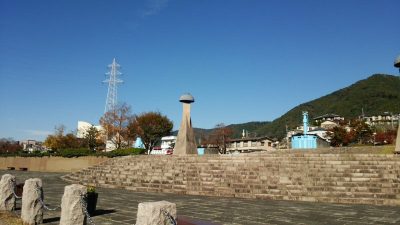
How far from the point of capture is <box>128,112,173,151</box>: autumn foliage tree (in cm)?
4744

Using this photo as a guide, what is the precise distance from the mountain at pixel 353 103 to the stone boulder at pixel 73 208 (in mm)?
82026

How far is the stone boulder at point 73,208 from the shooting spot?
6277 mm

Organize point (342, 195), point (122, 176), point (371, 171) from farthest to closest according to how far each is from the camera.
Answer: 1. point (122, 176)
2. point (371, 171)
3. point (342, 195)

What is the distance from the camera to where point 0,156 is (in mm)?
39281

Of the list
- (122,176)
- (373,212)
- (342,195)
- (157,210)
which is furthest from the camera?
(122,176)

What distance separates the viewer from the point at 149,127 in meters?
48.3

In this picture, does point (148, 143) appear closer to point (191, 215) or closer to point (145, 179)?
point (145, 179)

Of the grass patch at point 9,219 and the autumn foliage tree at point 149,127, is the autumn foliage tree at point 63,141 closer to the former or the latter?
the autumn foliage tree at point 149,127

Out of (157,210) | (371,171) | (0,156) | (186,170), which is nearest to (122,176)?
(186,170)

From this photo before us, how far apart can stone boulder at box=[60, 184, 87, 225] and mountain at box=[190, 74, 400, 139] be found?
82.0 meters

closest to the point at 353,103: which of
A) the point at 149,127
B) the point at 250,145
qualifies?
the point at 250,145

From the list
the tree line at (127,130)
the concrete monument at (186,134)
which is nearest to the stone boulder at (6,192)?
the concrete monument at (186,134)

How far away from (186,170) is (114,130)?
102ft

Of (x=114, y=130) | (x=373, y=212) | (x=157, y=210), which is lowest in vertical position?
(x=373, y=212)
